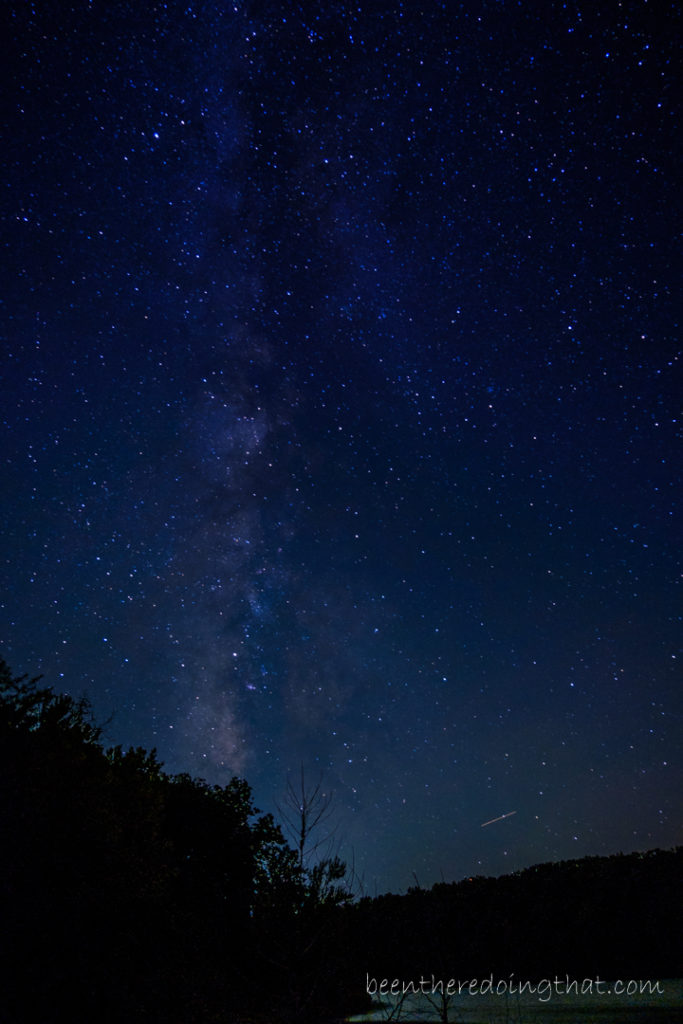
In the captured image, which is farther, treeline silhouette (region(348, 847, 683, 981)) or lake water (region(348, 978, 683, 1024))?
treeline silhouette (region(348, 847, 683, 981))

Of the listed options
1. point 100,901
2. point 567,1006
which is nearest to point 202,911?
point 100,901

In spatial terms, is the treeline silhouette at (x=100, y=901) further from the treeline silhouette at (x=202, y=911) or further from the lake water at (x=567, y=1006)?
the lake water at (x=567, y=1006)

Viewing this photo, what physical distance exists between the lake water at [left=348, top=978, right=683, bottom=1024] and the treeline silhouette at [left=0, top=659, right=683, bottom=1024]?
1.10m

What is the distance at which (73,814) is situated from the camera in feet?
44.4

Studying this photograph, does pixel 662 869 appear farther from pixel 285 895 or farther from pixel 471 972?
pixel 285 895

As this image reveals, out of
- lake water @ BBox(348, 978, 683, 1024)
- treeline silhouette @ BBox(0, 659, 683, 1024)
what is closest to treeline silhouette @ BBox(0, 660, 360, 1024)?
treeline silhouette @ BBox(0, 659, 683, 1024)

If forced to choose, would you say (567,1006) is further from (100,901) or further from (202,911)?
(202,911)

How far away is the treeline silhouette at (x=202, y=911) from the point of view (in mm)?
11430

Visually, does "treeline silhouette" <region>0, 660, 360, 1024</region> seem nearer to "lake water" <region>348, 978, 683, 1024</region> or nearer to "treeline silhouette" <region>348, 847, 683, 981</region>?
"lake water" <region>348, 978, 683, 1024</region>

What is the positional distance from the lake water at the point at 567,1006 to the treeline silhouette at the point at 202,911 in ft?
3.61

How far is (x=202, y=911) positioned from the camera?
23125mm

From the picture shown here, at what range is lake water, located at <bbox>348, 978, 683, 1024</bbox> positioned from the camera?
1156cm

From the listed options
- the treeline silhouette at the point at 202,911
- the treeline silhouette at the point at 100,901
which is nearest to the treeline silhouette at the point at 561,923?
the treeline silhouette at the point at 202,911

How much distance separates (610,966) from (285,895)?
1513 cm
